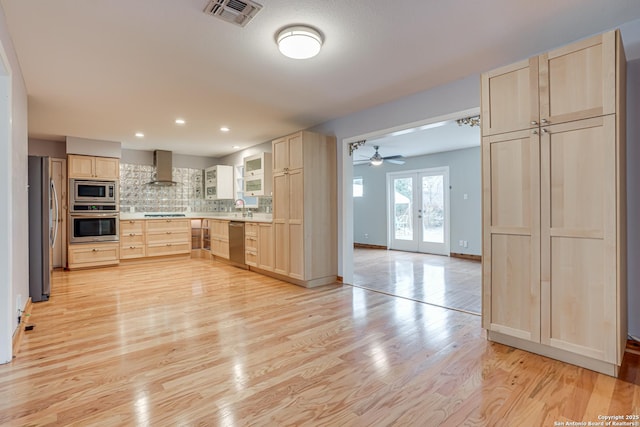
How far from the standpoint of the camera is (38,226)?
359 cm

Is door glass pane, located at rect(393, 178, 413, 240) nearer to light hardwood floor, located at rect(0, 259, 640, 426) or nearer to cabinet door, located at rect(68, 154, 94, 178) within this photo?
light hardwood floor, located at rect(0, 259, 640, 426)

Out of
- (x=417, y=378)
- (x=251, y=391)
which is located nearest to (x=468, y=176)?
(x=417, y=378)

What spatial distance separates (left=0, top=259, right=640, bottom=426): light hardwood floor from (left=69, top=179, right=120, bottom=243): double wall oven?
8.93 ft

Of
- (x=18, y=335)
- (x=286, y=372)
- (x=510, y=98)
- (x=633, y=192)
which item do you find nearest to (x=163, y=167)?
(x=18, y=335)

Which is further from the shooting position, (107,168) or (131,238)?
(131,238)

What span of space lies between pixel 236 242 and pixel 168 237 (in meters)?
1.89

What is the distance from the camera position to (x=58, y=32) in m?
2.38

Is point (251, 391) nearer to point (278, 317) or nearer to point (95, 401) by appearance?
point (95, 401)

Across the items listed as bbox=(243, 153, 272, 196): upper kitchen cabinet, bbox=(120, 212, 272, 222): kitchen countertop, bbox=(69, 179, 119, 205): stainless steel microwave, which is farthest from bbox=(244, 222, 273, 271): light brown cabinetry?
bbox=(69, 179, 119, 205): stainless steel microwave

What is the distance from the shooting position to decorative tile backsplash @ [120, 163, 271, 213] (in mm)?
6808

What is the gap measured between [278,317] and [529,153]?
2.58 m

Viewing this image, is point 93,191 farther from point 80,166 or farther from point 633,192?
point 633,192

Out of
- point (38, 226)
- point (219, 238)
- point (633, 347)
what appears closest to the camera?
point (633, 347)

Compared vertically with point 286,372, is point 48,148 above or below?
above
